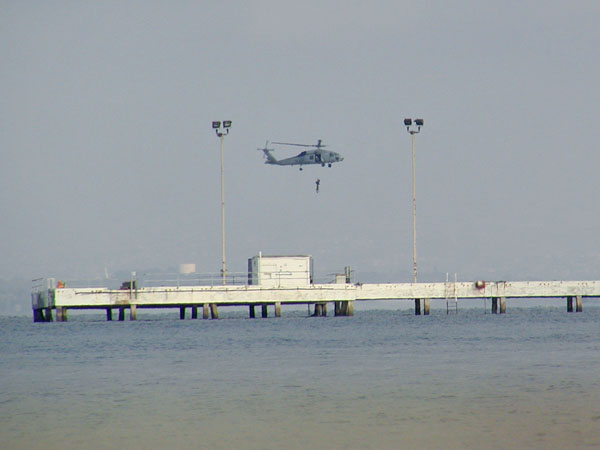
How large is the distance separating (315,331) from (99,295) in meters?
23.8

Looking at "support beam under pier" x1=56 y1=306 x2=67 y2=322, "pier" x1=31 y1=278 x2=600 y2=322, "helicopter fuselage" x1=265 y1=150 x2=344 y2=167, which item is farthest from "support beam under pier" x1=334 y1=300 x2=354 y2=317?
"helicopter fuselage" x1=265 y1=150 x2=344 y2=167

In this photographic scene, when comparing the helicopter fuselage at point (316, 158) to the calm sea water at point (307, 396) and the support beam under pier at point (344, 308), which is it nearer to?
the support beam under pier at point (344, 308)

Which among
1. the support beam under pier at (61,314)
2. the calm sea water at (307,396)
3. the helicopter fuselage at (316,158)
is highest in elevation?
the helicopter fuselage at (316,158)

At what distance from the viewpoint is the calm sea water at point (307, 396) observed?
2488 cm

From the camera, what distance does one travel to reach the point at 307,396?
32812 millimetres

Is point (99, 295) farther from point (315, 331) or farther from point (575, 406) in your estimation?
point (575, 406)

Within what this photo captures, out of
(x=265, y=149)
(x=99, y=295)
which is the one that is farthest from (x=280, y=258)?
(x=265, y=149)

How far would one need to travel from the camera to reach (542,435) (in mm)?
24219

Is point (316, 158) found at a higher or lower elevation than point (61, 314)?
higher

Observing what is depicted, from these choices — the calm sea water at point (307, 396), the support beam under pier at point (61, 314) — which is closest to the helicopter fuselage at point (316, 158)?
Answer: the support beam under pier at point (61, 314)

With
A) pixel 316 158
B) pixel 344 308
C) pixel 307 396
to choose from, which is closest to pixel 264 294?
pixel 344 308

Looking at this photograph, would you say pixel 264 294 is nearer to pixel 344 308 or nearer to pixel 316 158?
pixel 344 308

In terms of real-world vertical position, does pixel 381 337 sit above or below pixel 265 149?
below

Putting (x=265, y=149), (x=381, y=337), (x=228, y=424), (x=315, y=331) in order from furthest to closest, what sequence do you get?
(x=265, y=149)
(x=315, y=331)
(x=381, y=337)
(x=228, y=424)
